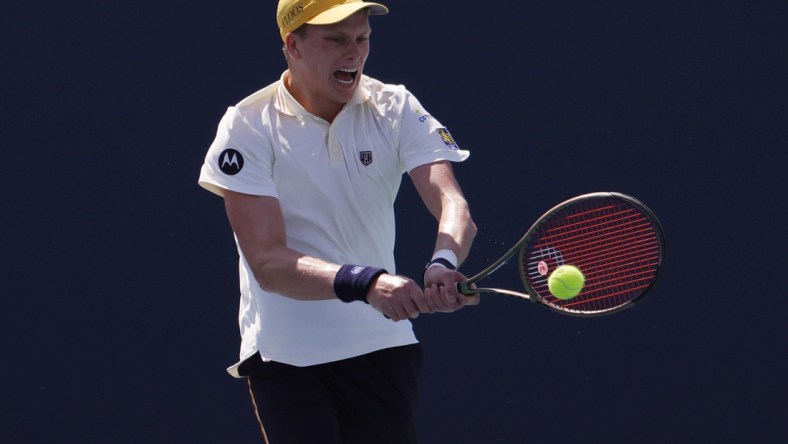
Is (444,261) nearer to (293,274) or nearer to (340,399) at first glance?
(293,274)

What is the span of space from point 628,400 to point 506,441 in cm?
48

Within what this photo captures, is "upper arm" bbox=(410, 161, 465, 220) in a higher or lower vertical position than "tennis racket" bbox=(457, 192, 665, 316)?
higher

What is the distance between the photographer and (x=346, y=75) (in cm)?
376

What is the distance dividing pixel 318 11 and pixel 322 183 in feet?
1.51

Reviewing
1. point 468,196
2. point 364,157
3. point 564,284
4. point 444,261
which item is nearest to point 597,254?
point 564,284

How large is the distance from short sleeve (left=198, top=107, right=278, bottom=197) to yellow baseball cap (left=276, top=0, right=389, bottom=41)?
293 mm

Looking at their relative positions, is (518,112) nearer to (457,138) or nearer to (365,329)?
(457,138)

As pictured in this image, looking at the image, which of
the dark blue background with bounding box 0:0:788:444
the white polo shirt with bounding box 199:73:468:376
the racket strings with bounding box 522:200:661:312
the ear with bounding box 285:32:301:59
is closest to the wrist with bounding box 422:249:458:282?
the racket strings with bounding box 522:200:661:312

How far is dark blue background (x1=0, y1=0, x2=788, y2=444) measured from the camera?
198 inches

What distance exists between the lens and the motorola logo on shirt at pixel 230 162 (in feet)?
12.0

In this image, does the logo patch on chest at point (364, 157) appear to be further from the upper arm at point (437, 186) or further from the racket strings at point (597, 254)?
the racket strings at point (597, 254)

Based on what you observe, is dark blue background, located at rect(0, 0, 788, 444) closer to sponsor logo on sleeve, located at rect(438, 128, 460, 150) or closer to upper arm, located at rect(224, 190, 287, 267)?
sponsor logo on sleeve, located at rect(438, 128, 460, 150)

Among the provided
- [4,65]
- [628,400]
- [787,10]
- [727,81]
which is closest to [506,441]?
[628,400]

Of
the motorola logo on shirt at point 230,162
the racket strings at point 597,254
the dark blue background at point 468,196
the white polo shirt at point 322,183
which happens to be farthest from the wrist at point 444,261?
the dark blue background at point 468,196
